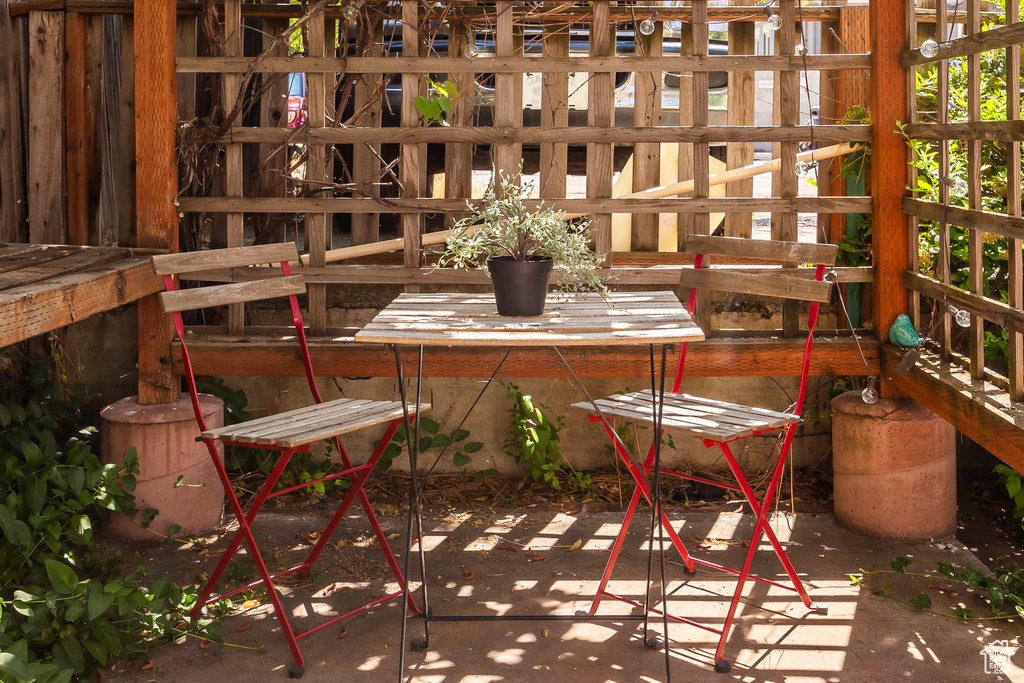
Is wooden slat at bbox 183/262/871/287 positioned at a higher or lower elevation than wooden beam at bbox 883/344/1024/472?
higher

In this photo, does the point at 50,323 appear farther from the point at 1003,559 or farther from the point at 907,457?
the point at 1003,559

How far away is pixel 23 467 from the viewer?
11.5 feet

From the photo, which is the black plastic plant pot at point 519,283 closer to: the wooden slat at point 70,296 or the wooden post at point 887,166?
the wooden slat at point 70,296

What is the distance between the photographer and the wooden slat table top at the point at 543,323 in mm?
2688

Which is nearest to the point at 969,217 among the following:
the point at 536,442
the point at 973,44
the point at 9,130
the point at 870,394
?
the point at 973,44

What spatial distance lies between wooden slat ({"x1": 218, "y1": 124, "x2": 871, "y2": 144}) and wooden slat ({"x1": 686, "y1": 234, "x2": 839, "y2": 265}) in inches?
19.2

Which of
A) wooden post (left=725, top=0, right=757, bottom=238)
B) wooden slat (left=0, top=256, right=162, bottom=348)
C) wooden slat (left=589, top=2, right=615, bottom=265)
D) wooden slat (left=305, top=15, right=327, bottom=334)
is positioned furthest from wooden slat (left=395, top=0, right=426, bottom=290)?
wooden post (left=725, top=0, right=757, bottom=238)

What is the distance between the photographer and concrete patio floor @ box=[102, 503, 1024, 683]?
2.96 meters

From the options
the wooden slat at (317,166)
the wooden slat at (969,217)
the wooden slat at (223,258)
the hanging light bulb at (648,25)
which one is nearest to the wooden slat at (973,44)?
the wooden slat at (969,217)

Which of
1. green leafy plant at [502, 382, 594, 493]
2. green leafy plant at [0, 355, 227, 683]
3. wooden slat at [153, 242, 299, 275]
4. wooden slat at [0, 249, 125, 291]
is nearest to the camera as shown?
green leafy plant at [0, 355, 227, 683]

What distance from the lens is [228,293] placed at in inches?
135

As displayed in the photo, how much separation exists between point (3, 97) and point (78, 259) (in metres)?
0.96

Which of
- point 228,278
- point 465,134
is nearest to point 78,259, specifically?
point 228,278

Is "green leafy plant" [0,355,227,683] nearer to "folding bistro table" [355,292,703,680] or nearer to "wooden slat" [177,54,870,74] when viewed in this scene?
"folding bistro table" [355,292,703,680]
